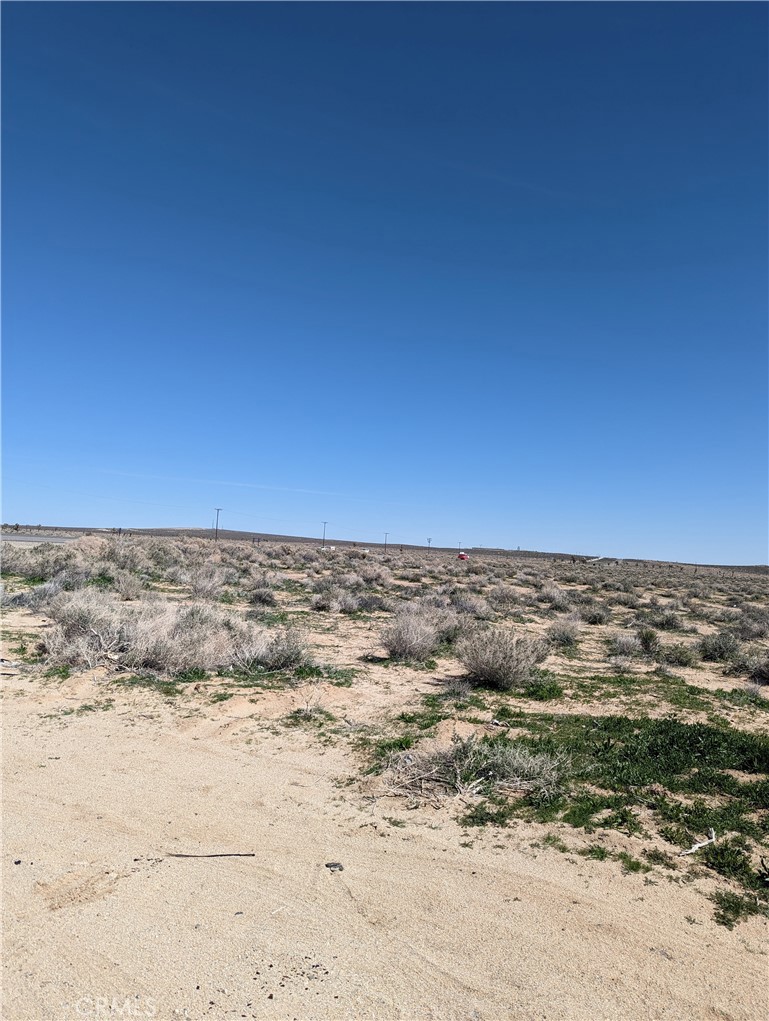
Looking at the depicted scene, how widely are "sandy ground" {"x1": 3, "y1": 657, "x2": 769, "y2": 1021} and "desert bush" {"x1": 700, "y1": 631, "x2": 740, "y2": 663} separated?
11.4 meters

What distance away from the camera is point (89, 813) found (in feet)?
17.8

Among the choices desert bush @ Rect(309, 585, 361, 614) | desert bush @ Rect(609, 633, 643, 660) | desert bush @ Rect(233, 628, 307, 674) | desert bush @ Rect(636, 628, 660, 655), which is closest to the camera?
desert bush @ Rect(233, 628, 307, 674)

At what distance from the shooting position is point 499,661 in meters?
10.5

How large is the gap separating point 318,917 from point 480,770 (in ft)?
9.30

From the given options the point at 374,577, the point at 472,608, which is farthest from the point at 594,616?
the point at 374,577

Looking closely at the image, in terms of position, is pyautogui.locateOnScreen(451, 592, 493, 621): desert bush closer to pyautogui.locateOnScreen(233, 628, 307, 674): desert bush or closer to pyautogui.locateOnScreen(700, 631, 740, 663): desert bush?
pyautogui.locateOnScreen(700, 631, 740, 663): desert bush

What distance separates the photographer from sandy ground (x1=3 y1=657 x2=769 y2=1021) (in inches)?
133

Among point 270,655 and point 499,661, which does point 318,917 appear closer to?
point 499,661

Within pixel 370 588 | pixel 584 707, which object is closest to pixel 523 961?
pixel 584 707

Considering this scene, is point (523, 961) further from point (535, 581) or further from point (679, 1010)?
point (535, 581)

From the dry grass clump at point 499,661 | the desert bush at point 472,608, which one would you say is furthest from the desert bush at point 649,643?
the dry grass clump at point 499,661

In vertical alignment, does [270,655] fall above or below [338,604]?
below

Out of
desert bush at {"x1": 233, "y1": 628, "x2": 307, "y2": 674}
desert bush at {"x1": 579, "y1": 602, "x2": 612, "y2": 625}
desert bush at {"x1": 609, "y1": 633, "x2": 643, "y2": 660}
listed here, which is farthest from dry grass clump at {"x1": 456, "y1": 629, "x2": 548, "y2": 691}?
desert bush at {"x1": 579, "y1": 602, "x2": 612, "y2": 625}

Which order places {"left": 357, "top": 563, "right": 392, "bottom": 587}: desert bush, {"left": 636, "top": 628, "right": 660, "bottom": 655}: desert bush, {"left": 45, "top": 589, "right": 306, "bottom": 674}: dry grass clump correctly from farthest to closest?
1. {"left": 357, "top": 563, "right": 392, "bottom": 587}: desert bush
2. {"left": 636, "top": 628, "right": 660, "bottom": 655}: desert bush
3. {"left": 45, "top": 589, "right": 306, "bottom": 674}: dry grass clump
